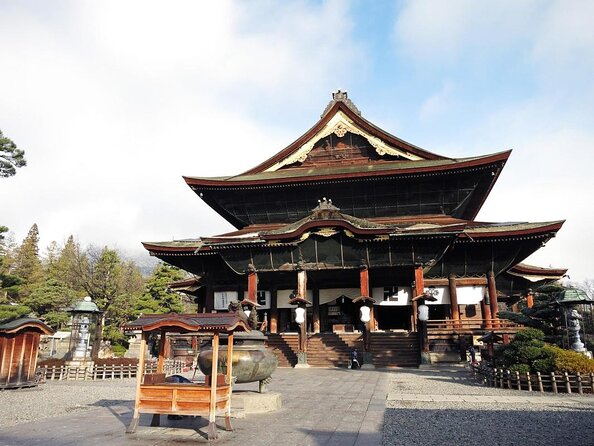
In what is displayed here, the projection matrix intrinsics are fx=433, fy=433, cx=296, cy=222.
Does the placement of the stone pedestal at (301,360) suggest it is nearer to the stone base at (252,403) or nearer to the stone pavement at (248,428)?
the stone pavement at (248,428)

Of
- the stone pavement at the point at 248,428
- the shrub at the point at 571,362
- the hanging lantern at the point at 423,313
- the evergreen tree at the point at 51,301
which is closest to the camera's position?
the stone pavement at the point at 248,428

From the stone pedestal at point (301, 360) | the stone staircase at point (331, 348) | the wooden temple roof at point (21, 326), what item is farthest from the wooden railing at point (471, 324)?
the wooden temple roof at point (21, 326)

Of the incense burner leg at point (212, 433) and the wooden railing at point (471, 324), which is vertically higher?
the wooden railing at point (471, 324)

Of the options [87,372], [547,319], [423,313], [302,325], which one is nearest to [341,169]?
[302,325]

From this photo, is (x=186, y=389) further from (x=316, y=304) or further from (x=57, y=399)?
(x=316, y=304)

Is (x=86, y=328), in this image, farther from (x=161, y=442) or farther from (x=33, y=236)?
(x=33, y=236)

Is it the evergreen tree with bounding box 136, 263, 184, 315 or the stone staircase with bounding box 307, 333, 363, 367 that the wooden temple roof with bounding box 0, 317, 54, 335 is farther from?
the evergreen tree with bounding box 136, 263, 184, 315

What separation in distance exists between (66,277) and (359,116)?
147ft

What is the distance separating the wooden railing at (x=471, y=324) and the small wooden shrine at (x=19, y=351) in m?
19.2

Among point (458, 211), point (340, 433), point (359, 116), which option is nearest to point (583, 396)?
point (340, 433)

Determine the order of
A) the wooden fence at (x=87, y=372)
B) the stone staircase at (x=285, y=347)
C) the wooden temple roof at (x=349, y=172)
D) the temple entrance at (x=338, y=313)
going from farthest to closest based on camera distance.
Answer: the temple entrance at (x=338, y=313) → the wooden temple roof at (x=349, y=172) → the stone staircase at (x=285, y=347) → the wooden fence at (x=87, y=372)

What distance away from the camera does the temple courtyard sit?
761cm

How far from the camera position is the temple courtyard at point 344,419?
25.0 feet

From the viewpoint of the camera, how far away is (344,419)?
9.34 metres
